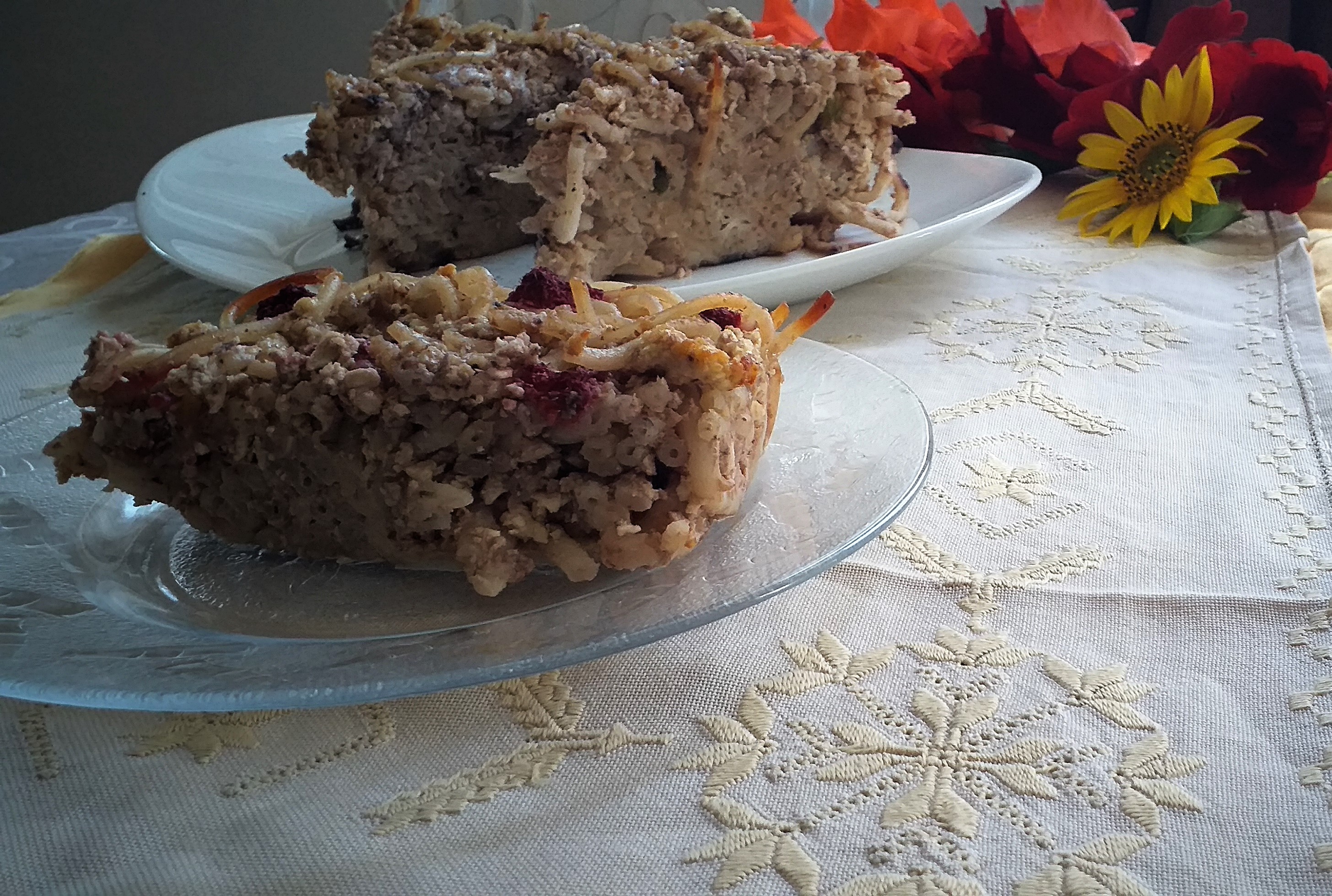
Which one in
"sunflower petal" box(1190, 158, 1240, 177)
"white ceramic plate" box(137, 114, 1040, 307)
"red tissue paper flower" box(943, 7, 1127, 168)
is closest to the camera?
"white ceramic plate" box(137, 114, 1040, 307)

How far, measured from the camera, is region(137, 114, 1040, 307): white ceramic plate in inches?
55.3

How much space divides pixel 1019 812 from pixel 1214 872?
0.34ft

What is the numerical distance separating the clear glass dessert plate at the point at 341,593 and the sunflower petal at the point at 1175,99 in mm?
968

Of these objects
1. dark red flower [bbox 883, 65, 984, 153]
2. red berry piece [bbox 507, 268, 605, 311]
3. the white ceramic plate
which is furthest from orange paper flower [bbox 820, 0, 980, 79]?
red berry piece [bbox 507, 268, 605, 311]

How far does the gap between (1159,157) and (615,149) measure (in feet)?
2.89

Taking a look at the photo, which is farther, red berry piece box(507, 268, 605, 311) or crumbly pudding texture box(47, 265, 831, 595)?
red berry piece box(507, 268, 605, 311)

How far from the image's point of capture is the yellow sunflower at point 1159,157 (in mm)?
1600

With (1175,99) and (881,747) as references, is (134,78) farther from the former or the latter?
(881,747)

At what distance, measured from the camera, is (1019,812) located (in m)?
0.63

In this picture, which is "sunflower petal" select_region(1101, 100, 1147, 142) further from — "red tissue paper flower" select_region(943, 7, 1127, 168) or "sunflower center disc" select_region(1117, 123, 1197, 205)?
"red tissue paper flower" select_region(943, 7, 1127, 168)

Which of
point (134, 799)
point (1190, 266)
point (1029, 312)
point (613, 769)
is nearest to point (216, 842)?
point (134, 799)

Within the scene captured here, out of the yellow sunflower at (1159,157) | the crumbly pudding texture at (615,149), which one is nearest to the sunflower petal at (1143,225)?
the yellow sunflower at (1159,157)

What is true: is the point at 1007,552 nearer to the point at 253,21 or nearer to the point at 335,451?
the point at 335,451

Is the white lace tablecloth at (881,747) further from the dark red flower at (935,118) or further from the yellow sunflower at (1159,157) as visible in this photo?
the dark red flower at (935,118)
